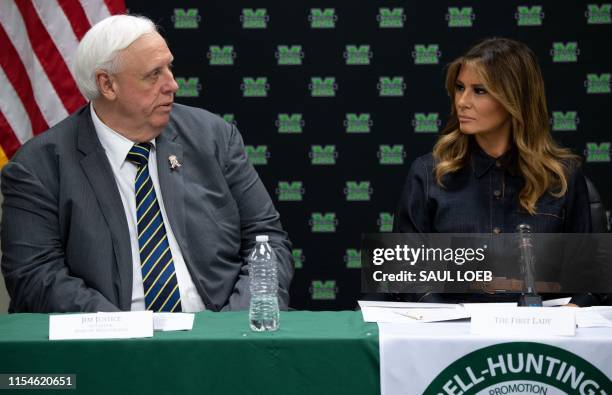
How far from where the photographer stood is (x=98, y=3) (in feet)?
14.5

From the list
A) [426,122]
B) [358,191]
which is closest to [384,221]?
[358,191]

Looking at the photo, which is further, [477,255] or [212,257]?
[212,257]

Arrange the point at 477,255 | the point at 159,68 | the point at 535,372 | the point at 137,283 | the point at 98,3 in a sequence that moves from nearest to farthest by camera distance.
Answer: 1. the point at 535,372
2. the point at 477,255
3. the point at 137,283
4. the point at 159,68
5. the point at 98,3

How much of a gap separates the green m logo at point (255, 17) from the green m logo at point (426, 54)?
3.03ft

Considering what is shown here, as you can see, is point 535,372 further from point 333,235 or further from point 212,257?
point 333,235

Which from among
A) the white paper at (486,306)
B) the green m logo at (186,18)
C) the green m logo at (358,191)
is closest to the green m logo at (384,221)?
the green m logo at (358,191)

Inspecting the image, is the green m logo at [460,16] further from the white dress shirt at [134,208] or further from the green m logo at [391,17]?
the white dress shirt at [134,208]

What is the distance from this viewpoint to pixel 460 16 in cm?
509

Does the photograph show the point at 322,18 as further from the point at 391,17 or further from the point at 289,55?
the point at 391,17

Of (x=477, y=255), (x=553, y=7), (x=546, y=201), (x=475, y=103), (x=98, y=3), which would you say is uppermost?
(x=553, y=7)

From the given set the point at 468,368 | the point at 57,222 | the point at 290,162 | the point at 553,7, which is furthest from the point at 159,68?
the point at 553,7

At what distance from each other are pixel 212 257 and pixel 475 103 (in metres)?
1.16

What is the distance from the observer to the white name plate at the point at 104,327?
80.1 inches

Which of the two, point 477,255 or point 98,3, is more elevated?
point 98,3
